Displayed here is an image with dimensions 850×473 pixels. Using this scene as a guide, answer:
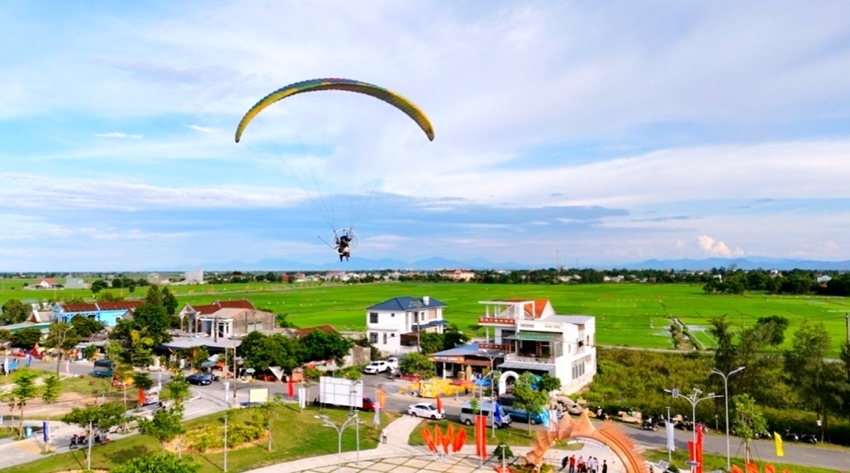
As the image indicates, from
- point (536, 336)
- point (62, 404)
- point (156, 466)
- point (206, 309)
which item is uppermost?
point (206, 309)

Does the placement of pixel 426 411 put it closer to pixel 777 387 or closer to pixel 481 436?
pixel 481 436

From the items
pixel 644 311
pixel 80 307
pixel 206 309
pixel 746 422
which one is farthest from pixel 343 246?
pixel 644 311

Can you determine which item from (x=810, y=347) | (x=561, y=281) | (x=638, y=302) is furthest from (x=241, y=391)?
(x=561, y=281)

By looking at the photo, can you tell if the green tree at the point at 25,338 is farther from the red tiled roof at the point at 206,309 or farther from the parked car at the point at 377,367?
the parked car at the point at 377,367

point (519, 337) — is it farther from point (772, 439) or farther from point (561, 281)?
point (561, 281)

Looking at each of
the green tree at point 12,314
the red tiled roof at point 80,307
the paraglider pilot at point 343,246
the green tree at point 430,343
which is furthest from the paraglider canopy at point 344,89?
the green tree at point 12,314

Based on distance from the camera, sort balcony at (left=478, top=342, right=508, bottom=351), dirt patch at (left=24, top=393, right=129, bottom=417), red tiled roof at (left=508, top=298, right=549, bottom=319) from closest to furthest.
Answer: dirt patch at (left=24, top=393, right=129, bottom=417) < balcony at (left=478, top=342, right=508, bottom=351) < red tiled roof at (left=508, top=298, right=549, bottom=319)

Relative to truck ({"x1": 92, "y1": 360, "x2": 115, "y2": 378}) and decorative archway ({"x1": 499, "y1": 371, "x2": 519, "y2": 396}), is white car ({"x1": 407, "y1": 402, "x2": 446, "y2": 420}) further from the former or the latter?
truck ({"x1": 92, "y1": 360, "x2": 115, "y2": 378})

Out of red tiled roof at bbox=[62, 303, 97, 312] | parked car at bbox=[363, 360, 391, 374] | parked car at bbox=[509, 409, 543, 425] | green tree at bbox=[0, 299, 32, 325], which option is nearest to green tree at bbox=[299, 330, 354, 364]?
parked car at bbox=[363, 360, 391, 374]
